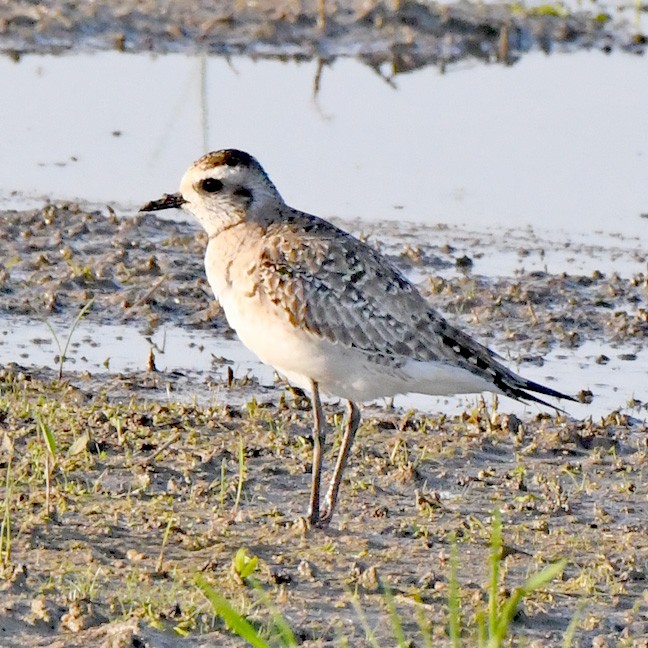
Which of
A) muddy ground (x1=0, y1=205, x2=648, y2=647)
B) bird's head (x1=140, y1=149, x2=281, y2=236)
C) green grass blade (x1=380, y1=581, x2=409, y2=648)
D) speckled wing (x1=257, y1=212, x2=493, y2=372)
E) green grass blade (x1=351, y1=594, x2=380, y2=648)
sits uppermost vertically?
bird's head (x1=140, y1=149, x2=281, y2=236)

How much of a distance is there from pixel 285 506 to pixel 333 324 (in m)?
0.80

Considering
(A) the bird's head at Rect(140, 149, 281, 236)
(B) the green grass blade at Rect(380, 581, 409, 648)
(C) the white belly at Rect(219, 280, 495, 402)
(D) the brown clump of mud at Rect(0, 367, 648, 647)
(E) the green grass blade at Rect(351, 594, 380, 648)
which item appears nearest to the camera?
(B) the green grass blade at Rect(380, 581, 409, 648)

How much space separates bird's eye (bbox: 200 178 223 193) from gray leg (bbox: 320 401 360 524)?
102 centimetres

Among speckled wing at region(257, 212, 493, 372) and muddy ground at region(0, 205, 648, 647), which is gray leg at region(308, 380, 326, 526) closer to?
muddy ground at region(0, 205, 648, 647)

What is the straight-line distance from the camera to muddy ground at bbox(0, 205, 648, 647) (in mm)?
5371

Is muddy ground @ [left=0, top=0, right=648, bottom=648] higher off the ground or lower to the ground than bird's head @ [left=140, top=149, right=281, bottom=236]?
lower

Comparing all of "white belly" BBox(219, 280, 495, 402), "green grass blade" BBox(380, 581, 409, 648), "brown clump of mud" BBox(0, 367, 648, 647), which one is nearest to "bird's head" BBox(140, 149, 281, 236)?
"white belly" BBox(219, 280, 495, 402)

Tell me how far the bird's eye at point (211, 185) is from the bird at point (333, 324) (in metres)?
0.19

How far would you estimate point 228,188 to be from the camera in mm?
6680

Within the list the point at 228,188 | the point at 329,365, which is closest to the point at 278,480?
the point at 329,365

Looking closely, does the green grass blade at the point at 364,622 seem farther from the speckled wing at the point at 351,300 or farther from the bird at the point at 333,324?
the speckled wing at the point at 351,300

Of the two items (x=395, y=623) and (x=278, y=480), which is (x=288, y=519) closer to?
(x=278, y=480)

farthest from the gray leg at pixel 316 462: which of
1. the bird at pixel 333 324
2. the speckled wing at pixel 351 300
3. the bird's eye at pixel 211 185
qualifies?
the bird's eye at pixel 211 185

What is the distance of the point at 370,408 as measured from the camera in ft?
26.0
